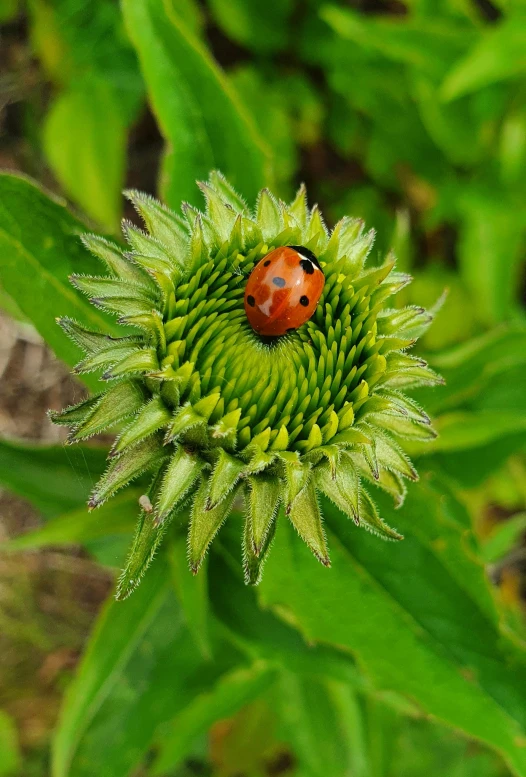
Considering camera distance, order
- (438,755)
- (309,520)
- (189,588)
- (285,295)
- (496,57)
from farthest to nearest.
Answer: (438,755)
(496,57)
(189,588)
(309,520)
(285,295)

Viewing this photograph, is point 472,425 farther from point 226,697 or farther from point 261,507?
point 226,697

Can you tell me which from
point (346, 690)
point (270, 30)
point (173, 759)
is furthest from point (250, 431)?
point (270, 30)

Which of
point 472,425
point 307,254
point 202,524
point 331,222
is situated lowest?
point 202,524

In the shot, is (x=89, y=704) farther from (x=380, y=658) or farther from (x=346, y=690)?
(x=346, y=690)

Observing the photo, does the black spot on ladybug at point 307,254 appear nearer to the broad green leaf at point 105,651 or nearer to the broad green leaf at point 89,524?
the broad green leaf at point 89,524

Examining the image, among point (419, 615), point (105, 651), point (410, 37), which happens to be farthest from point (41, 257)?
point (410, 37)

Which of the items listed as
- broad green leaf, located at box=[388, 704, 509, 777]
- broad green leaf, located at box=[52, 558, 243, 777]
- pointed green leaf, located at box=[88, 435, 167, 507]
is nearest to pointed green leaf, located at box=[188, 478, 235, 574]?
pointed green leaf, located at box=[88, 435, 167, 507]
